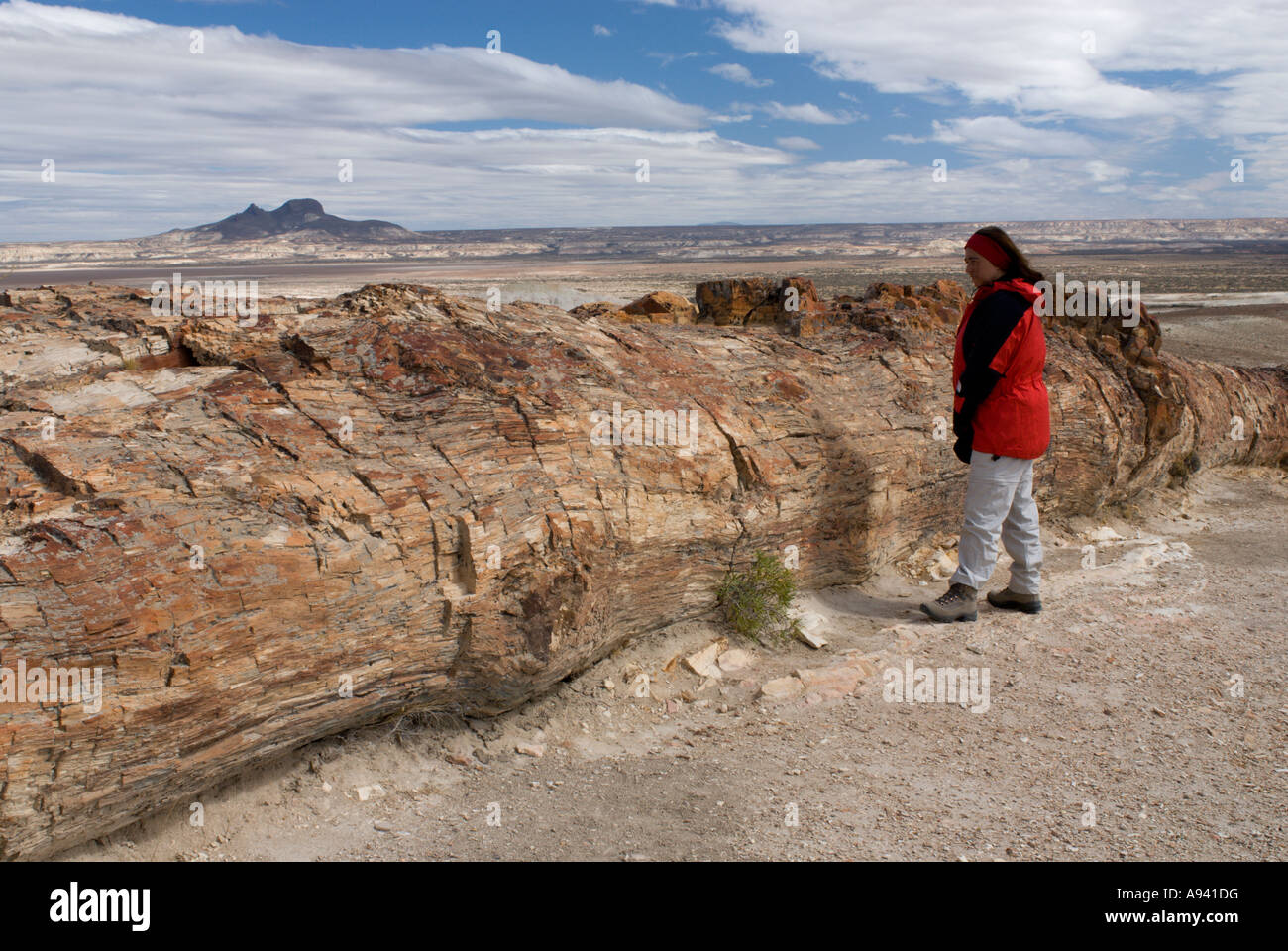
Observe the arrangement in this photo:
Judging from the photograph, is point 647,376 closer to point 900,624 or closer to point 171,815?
point 900,624

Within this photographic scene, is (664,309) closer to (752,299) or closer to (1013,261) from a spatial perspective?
(752,299)

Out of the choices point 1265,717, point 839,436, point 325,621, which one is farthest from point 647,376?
point 1265,717

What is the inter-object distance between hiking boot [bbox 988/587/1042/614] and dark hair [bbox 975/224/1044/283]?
2135 mm

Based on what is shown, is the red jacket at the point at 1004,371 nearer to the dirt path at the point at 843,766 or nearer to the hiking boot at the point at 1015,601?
the hiking boot at the point at 1015,601

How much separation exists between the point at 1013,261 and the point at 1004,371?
2.40 ft

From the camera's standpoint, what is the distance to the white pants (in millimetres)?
5824

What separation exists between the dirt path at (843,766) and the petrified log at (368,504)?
223 mm

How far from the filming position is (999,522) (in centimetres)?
596

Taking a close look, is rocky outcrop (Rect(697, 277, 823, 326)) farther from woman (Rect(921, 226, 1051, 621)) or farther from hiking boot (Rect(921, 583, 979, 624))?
hiking boot (Rect(921, 583, 979, 624))

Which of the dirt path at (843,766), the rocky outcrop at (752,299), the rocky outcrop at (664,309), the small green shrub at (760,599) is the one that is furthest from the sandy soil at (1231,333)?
the small green shrub at (760,599)

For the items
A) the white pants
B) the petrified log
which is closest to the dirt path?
the petrified log

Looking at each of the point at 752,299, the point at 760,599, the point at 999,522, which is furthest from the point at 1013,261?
the point at 752,299

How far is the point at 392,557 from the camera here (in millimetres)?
4262

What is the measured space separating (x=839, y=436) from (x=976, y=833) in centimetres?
313
